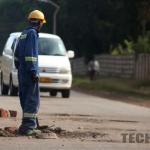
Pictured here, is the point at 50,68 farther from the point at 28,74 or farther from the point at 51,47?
the point at 28,74

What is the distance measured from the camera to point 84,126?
15.8 meters

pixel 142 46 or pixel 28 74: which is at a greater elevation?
pixel 28 74

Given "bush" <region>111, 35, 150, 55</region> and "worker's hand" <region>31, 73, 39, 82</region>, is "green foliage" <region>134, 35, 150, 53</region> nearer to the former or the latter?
"bush" <region>111, 35, 150, 55</region>

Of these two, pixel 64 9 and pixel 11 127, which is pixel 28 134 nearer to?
pixel 11 127

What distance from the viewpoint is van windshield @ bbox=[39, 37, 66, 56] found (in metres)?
27.0

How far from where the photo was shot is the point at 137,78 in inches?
2039

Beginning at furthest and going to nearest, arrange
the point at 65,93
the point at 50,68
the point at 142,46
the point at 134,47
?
the point at 134,47 < the point at 142,46 < the point at 65,93 < the point at 50,68

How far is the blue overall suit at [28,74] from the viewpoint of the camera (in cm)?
1334

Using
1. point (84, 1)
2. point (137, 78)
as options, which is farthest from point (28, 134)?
point (84, 1)

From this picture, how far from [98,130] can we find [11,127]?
1.75 meters

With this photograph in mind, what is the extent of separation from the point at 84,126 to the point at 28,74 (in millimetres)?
2753

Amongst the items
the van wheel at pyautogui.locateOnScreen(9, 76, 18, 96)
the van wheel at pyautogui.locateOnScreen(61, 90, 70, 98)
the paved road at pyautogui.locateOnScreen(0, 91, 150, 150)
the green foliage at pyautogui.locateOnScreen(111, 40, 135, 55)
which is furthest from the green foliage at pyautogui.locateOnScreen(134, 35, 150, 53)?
the paved road at pyautogui.locateOnScreen(0, 91, 150, 150)

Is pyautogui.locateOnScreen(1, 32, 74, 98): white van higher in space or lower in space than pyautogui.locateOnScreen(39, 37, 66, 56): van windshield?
lower

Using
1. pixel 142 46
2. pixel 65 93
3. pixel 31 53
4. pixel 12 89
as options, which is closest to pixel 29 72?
pixel 31 53
